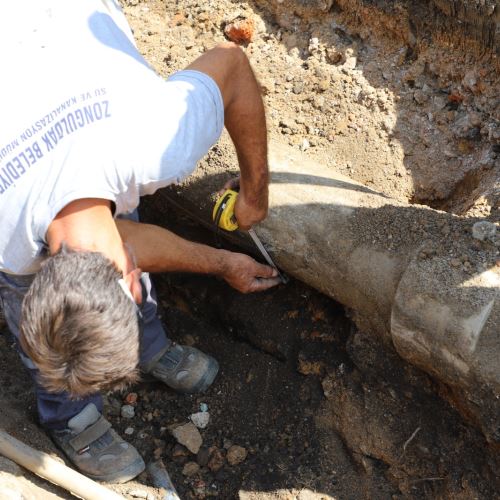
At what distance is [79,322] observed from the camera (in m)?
1.77

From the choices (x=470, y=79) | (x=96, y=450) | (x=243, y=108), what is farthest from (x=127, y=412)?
(x=470, y=79)

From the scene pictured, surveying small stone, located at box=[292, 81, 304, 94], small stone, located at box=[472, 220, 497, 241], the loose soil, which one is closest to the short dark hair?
the loose soil

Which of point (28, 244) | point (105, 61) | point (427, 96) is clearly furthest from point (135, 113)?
point (427, 96)

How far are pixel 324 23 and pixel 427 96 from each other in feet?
1.99

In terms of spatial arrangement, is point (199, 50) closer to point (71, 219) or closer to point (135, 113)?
point (135, 113)

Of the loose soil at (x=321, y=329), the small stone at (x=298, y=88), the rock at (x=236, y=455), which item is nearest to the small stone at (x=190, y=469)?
the loose soil at (x=321, y=329)

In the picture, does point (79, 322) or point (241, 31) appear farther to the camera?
point (241, 31)

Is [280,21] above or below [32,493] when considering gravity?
above

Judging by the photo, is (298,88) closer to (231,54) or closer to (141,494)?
(231,54)

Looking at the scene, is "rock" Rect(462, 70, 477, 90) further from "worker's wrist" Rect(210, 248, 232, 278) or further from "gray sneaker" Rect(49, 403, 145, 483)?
"gray sneaker" Rect(49, 403, 145, 483)

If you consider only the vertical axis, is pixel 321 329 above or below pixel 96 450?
above

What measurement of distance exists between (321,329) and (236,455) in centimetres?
58

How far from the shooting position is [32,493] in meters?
2.28

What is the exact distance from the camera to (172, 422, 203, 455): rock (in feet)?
8.88
